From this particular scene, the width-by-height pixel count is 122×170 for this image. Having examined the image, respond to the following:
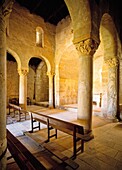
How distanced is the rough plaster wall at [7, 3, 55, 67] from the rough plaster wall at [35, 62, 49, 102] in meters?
4.67

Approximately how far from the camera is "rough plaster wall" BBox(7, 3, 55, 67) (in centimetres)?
845

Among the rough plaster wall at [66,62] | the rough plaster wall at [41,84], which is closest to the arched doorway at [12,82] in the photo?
the rough plaster wall at [41,84]

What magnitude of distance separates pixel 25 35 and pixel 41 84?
7611 millimetres

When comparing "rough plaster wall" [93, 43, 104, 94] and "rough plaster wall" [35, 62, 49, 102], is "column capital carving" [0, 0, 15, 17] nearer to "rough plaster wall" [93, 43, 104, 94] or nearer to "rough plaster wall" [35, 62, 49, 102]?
"rough plaster wall" [93, 43, 104, 94]

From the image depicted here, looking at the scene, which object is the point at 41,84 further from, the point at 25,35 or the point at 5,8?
the point at 5,8

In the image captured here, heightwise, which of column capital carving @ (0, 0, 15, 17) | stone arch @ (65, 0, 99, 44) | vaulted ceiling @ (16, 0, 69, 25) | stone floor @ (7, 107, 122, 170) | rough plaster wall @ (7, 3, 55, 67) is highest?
vaulted ceiling @ (16, 0, 69, 25)

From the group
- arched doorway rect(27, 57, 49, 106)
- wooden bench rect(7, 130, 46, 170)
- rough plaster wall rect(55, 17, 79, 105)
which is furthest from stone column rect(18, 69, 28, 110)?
wooden bench rect(7, 130, 46, 170)

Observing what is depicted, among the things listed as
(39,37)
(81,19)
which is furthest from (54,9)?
(81,19)

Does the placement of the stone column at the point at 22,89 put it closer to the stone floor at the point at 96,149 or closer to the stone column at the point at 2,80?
the stone floor at the point at 96,149

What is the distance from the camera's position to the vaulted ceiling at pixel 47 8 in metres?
8.58

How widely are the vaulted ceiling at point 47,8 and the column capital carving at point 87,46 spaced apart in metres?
5.83

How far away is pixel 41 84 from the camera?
15.7 m

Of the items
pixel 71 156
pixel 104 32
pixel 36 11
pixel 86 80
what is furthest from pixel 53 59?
pixel 71 156

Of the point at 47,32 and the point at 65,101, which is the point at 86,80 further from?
the point at 47,32
